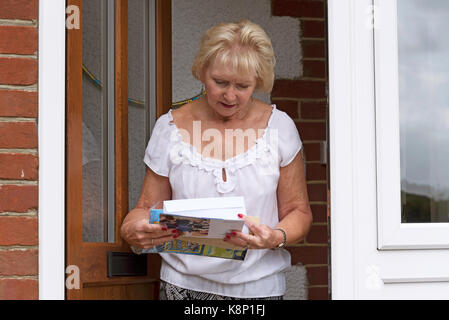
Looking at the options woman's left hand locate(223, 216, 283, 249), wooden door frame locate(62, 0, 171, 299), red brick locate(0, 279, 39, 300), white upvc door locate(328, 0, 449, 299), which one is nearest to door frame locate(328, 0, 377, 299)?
white upvc door locate(328, 0, 449, 299)

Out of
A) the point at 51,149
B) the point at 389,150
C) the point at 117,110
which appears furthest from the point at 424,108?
the point at 51,149

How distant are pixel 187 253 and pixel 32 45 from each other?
96 cm

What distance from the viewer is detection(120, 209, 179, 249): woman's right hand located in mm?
2773

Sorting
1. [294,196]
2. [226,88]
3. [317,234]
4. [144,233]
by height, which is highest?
[226,88]

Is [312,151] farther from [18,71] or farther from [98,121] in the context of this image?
[18,71]

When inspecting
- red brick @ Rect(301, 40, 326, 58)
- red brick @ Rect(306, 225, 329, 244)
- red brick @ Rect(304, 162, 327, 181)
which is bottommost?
red brick @ Rect(306, 225, 329, 244)

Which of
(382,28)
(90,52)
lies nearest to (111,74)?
(90,52)

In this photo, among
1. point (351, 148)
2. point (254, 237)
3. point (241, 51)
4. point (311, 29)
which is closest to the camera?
point (351, 148)

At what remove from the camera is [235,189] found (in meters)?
2.90

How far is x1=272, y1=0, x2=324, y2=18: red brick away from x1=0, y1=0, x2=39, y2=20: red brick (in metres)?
1.82

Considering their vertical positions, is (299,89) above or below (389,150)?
above

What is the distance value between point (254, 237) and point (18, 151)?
2.97 ft

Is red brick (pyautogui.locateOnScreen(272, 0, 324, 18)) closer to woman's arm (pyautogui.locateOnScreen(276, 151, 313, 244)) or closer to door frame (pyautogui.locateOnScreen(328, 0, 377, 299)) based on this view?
woman's arm (pyautogui.locateOnScreen(276, 151, 313, 244))
